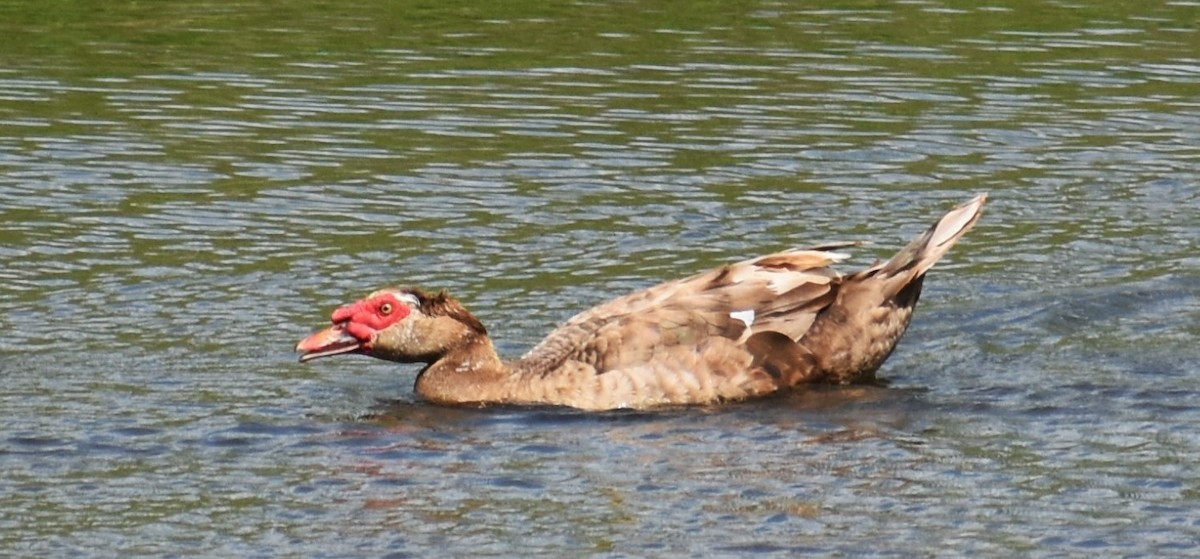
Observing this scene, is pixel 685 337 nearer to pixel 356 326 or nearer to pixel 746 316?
pixel 746 316

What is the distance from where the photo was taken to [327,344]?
1177cm

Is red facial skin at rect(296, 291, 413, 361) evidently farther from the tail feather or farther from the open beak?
the tail feather

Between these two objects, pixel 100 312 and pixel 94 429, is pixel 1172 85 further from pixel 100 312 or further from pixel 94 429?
pixel 94 429

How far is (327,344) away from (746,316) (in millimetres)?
2048

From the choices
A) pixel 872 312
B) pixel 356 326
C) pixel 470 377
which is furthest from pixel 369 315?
pixel 872 312

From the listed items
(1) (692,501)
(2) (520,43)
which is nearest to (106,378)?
(1) (692,501)

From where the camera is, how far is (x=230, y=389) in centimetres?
1171

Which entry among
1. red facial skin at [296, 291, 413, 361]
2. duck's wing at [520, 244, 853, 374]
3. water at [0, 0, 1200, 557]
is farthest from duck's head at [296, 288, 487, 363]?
duck's wing at [520, 244, 853, 374]

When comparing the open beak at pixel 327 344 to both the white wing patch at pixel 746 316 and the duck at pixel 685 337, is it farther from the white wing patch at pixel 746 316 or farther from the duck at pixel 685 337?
the white wing patch at pixel 746 316

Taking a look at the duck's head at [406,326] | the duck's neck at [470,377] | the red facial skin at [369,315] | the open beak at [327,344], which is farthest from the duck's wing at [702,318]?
the open beak at [327,344]

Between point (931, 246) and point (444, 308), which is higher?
point (931, 246)

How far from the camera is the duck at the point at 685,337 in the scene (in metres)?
11.6

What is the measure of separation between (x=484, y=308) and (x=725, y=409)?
7.73 feet

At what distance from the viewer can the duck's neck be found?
11.8 metres
